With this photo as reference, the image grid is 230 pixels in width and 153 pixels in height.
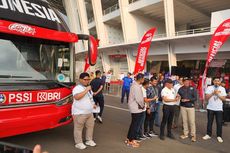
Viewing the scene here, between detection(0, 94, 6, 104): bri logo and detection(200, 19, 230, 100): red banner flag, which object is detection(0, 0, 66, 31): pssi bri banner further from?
detection(200, 19, 230, 100): red banner flag

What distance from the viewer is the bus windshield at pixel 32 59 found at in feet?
17.0

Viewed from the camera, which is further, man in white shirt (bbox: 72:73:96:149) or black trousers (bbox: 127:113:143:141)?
black trousers (bbox: 127:113:143:141)

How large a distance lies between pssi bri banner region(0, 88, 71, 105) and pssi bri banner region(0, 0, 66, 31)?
4.92 ft

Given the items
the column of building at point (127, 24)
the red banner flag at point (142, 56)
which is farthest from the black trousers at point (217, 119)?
the column of building at point (127, 24)

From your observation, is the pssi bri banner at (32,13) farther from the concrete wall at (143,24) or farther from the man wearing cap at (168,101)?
the concrete wall at (143,24)

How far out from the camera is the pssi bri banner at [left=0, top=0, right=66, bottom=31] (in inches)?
209

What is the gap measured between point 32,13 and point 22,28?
0.56m

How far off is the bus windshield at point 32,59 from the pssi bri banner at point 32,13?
0.38 metres

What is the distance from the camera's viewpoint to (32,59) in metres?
5.60

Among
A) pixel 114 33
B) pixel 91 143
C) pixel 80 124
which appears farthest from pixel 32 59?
pixel 114 33

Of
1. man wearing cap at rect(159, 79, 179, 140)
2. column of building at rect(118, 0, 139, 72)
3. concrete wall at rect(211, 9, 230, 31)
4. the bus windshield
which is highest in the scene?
column of building at rect(118, 0, 139, 72)

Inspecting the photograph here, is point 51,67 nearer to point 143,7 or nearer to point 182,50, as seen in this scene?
point 182,50

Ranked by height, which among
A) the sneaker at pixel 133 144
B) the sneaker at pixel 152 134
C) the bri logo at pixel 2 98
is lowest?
the sneaker at pixel 152 134

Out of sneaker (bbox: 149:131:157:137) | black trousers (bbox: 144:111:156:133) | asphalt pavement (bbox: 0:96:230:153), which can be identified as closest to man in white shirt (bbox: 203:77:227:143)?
asphalt pavement (bbox: 0:96:230:153)
